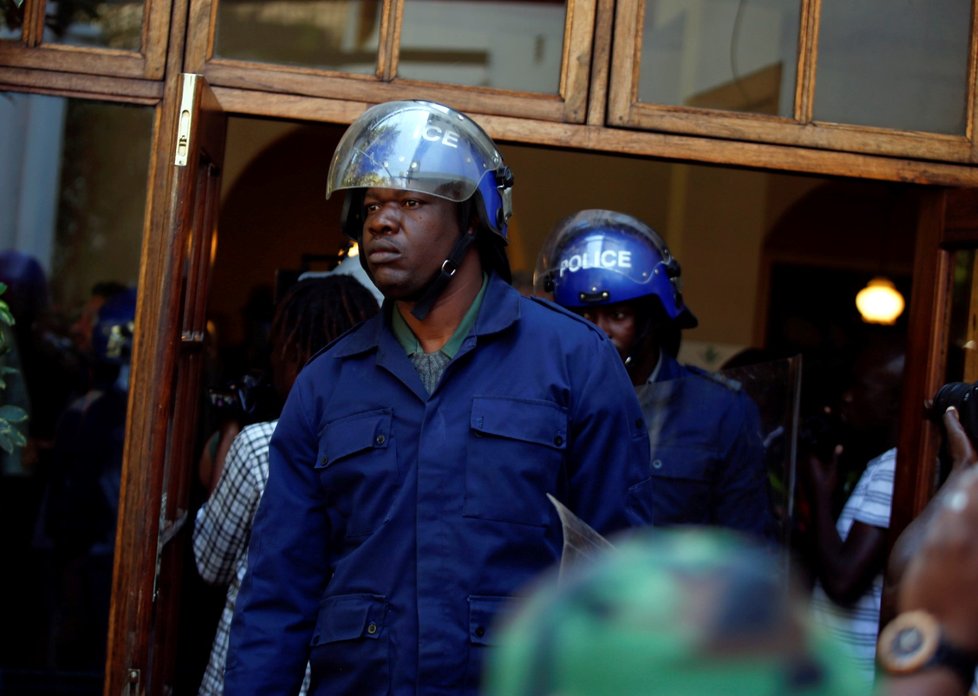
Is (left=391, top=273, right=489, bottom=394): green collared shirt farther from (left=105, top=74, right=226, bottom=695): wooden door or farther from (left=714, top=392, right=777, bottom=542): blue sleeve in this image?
(left=714, top=392, right=777, bottom=542): blue sleeve

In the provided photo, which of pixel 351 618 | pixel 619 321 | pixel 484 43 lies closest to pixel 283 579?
pixel 351 618

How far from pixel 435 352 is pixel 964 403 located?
Result: 1042 millimetres

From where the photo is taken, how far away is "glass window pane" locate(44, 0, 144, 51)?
3607mm

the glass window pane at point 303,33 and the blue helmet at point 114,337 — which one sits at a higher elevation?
the glass window pane at point 303,33

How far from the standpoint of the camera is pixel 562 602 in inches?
29.2

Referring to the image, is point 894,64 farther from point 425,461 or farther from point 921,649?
point 921,649

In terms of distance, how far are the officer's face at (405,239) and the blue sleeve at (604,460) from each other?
0.36m

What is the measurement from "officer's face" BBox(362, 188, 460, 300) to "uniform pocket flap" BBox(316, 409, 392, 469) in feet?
0.86

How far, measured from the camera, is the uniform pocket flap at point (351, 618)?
2.45 m

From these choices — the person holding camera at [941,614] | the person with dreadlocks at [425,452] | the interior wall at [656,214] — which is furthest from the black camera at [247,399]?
the interior wall at [656,214]

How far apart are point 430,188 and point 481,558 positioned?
735 millimetres

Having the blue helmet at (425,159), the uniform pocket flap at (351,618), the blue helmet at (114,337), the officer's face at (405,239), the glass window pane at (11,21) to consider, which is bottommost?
the uniform pocket flap at (351,618)

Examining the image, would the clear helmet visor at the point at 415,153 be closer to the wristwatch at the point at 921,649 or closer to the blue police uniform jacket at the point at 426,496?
the blue police uniform jacket at the point at 426,496

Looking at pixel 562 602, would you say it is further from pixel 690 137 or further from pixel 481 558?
pixel 690 137
